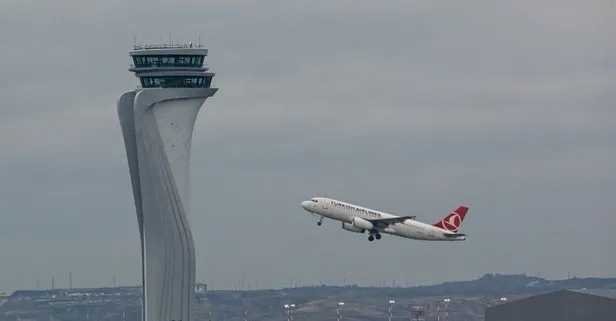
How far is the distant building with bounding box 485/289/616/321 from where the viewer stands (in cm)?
17025

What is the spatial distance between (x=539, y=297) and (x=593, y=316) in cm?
722

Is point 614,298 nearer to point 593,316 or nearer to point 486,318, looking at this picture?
point 593,316

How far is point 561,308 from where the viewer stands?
17350 cm

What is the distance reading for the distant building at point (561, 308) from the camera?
170250mm

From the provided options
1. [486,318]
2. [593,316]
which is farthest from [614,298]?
[486,318]

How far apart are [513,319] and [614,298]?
10.8 meters

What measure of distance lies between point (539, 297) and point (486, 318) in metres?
6.00

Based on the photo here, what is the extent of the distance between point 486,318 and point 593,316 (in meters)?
12.4

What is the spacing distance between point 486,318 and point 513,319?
361cm

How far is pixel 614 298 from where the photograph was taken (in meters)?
170

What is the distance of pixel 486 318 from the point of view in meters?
179

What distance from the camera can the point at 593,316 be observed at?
17062 cm

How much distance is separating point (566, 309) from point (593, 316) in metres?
3.26

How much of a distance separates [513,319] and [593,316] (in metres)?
8.87
